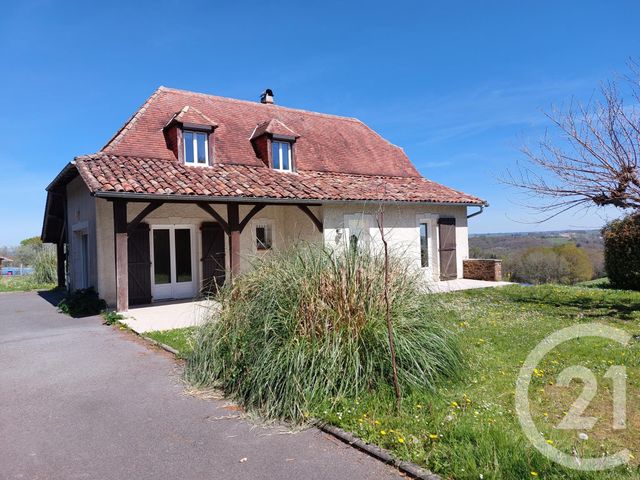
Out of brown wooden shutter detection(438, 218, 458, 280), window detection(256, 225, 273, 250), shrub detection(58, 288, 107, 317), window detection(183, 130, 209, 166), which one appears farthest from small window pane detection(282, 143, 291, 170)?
shrub detection(58, 288, 107, 317)

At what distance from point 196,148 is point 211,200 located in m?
2.85

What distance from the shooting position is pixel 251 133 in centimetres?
1527

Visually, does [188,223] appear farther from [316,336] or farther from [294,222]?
[316,336]

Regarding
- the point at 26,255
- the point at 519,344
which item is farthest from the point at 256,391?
the point at 26,255

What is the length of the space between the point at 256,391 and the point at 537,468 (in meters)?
2.54

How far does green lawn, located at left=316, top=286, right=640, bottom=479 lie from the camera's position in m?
3.19

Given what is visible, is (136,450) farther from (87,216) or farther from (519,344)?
(87,216)

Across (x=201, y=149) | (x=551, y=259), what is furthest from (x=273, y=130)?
(x=551, y=259)

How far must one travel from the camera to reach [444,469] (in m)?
3.20

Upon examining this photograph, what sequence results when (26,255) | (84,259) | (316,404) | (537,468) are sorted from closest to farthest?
1. (537,468)
2. (316,404)
3. (84,259)
4. (26,255)

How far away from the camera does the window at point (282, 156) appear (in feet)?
47.7

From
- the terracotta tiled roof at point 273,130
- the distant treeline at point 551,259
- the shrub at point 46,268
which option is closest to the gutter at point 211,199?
the terracotta tiled roof at point 273,130

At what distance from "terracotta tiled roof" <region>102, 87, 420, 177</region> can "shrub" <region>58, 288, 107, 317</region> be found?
3692mm

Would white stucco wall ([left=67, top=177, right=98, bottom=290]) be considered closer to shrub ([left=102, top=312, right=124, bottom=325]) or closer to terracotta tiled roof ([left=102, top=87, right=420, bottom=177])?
terracotta tiled roof ([left=102, top=87, right=420, bottom=177])
